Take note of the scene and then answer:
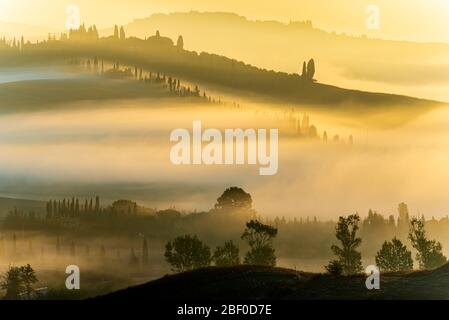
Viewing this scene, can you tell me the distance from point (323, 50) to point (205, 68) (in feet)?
3.64

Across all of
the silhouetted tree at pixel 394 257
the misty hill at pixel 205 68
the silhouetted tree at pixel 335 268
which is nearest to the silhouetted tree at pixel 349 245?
the silhouetted tree at pixel 335 268

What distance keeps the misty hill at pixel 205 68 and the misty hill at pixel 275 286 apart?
1.59m

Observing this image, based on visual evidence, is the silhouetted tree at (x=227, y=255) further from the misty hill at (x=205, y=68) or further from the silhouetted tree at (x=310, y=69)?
the silhouetted tree at (x=310, y=69)

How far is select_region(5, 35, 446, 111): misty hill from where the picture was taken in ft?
28.3

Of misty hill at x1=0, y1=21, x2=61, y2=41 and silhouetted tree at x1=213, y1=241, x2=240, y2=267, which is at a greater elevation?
misty hill at x1=0, y1=21, x2=61, y2=41

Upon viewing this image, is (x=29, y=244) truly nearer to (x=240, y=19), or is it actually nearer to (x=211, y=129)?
(x=211, y=129)

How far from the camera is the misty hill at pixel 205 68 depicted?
340 inches

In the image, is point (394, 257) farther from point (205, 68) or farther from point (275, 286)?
point (205, 68)

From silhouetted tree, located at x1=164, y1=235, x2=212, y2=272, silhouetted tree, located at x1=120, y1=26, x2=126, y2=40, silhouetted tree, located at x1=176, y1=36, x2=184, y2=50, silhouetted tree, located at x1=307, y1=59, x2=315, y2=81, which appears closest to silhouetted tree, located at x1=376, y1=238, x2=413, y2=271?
silhouetted tree, located at x1=164, y1=235, x2=212, y2=272

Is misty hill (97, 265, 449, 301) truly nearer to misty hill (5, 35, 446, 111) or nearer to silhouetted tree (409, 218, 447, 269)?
silhouetted tree (409, 218, 447, 269)

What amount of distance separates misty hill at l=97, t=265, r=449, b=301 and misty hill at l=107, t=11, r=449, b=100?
5.70 feet

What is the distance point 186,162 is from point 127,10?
59.7 inches

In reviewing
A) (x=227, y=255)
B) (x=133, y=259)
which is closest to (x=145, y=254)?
(x=133, y=259)

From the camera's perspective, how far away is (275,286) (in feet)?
27.3
